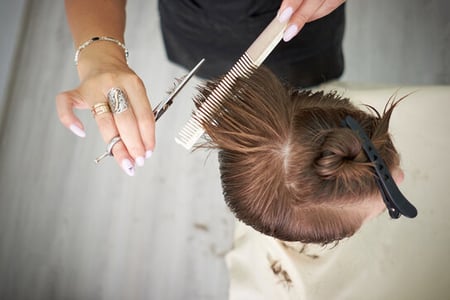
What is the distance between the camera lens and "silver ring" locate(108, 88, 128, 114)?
59 cm

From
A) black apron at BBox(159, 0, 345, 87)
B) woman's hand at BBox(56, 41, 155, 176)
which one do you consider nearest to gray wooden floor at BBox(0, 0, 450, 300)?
black apron at BBox(159, 0, 345, 87)

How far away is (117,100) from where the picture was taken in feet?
1.96

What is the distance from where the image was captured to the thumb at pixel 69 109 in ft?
2.00

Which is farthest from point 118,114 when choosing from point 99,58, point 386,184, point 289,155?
point 386,184

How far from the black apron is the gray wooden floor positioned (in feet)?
2.03

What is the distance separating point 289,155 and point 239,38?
36 cm

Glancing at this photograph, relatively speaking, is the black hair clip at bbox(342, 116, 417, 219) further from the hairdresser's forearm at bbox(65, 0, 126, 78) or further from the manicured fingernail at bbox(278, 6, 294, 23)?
the hairdresser's forearm at bbox(65, 0, 126, 78)

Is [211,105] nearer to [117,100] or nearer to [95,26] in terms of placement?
[117,100]

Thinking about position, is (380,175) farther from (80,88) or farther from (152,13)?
(152,13)

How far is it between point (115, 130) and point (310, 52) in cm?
57

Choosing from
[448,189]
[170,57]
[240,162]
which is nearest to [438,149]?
[448,189]

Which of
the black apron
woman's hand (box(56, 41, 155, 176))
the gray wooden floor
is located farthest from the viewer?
the gray wooden floor

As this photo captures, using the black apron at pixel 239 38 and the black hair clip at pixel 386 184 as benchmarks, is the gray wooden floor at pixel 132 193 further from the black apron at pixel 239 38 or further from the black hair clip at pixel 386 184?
the black hair clip at pixel 386 184

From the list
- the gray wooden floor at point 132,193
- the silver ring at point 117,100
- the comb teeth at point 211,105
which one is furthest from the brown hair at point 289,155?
the gray wooden floor at point 132,193
